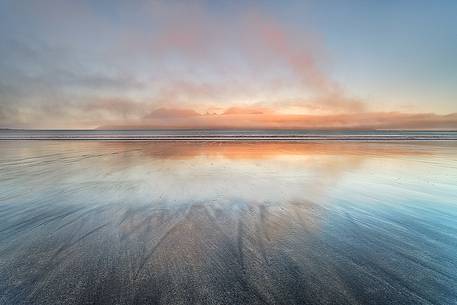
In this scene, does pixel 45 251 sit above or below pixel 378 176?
above

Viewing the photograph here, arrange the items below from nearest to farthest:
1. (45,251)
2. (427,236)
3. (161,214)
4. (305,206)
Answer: (45,251) → (427,236) → (161,214) → (305,206)

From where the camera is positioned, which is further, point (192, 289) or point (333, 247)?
point (333, 247)

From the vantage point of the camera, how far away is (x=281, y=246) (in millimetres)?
3055

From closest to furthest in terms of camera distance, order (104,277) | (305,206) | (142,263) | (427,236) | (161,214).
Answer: (104,277) < (142,263) < (427,236) < (161,214) < (305,206)

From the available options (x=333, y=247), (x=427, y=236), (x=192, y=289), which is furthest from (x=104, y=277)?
(x=427, y=236)

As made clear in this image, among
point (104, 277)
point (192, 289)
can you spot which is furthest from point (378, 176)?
point (104, 277)

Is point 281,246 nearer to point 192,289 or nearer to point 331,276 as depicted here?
point 331,276

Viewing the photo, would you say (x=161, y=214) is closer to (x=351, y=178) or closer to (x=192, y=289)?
(x=192, y=289)

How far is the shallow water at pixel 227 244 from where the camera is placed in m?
2.17

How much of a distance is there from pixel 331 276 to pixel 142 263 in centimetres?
215

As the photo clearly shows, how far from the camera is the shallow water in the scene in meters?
2.17

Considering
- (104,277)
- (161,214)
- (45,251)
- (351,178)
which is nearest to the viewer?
(104,277)

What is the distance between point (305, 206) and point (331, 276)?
2475 mm

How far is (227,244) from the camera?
3.12m
